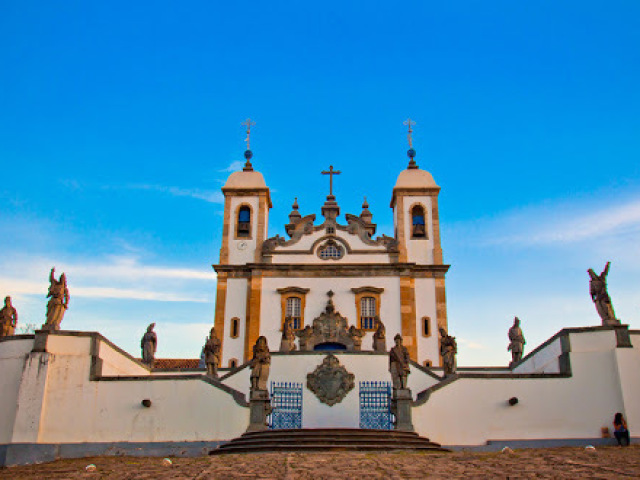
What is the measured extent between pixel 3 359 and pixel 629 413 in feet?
58.8

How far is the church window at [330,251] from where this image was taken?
32.0 m

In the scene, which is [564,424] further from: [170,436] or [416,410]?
[170,436]

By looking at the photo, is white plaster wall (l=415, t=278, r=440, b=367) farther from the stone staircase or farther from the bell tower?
the stone staircase

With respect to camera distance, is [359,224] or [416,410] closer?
[416,410]

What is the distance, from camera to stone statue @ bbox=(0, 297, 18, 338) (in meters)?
20.7

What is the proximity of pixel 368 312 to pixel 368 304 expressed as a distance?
412mm

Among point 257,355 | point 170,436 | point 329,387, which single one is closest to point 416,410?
point 329,387

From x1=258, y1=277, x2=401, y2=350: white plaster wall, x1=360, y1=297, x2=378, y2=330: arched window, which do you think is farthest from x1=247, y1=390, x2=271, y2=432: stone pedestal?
x1=360, y1=297, x2=378, y2=330: arched window

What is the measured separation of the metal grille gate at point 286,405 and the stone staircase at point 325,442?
369cm

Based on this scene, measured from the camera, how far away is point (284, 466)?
10.6 meters

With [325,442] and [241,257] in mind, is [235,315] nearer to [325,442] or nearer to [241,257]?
[241,257]

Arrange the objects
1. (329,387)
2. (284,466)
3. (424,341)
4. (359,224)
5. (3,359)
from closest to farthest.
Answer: (284,466), (3,359), (329,387), (424,341), (359,224)

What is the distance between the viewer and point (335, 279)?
31.3 meters

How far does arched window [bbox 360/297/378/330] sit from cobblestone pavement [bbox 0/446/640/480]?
17.8m
